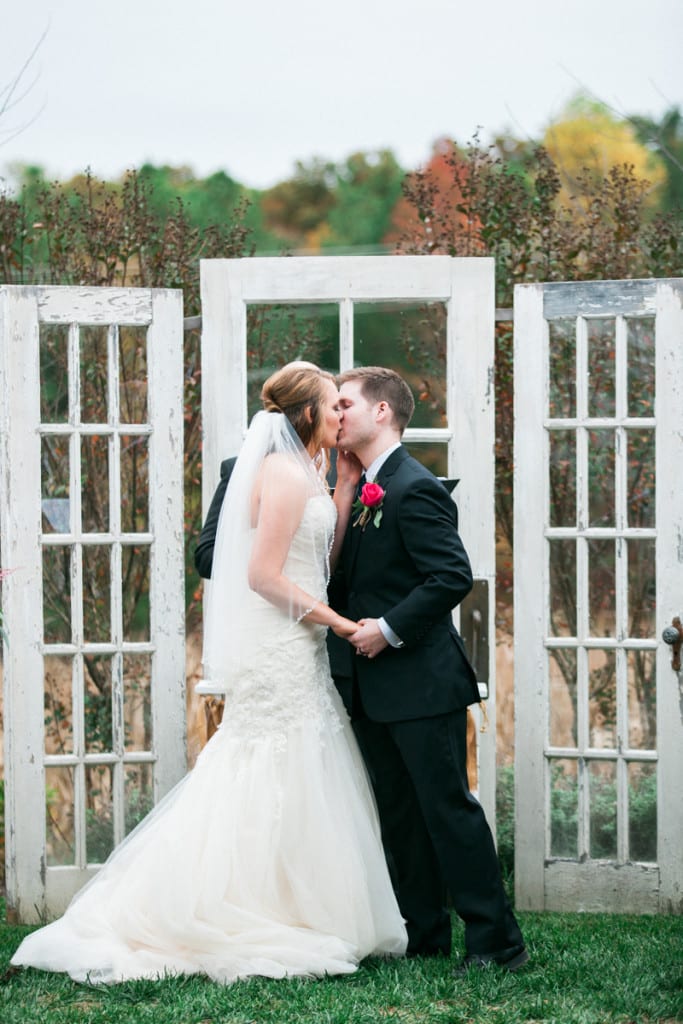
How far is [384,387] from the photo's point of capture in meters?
3.81

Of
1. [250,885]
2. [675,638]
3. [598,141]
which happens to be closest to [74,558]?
[250,885]

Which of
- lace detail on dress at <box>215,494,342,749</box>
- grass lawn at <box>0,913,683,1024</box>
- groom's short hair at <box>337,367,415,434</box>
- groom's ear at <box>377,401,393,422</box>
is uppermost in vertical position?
groom's short hair at <box>337,367,415,434</box>

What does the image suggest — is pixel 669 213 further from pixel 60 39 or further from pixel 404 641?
pixel 60 39

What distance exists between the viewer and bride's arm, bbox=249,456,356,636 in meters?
3.61

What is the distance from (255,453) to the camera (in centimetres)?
368

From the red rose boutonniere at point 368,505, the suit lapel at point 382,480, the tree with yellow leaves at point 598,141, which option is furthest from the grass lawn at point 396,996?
the tree with yellow leaves at point 598,141

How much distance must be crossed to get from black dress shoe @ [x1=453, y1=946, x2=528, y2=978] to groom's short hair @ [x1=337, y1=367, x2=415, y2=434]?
1677 millimetres

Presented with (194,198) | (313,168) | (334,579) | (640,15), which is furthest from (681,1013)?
(313,168)

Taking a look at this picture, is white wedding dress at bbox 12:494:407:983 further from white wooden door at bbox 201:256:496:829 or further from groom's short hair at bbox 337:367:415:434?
white wooden door at bbox 201:256:496:829

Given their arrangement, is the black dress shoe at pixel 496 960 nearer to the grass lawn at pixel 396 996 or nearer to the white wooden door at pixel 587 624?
the grass lawn at pixel 396 996

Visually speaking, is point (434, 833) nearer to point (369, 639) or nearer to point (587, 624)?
point (369, 639)

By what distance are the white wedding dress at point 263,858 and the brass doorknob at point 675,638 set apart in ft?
4.33

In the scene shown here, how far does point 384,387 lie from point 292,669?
96cm

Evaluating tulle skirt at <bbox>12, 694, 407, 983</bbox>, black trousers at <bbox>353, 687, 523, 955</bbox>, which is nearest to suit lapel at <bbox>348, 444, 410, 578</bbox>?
black trousers at <bbox>353, 687, 523, 955</bbox>
